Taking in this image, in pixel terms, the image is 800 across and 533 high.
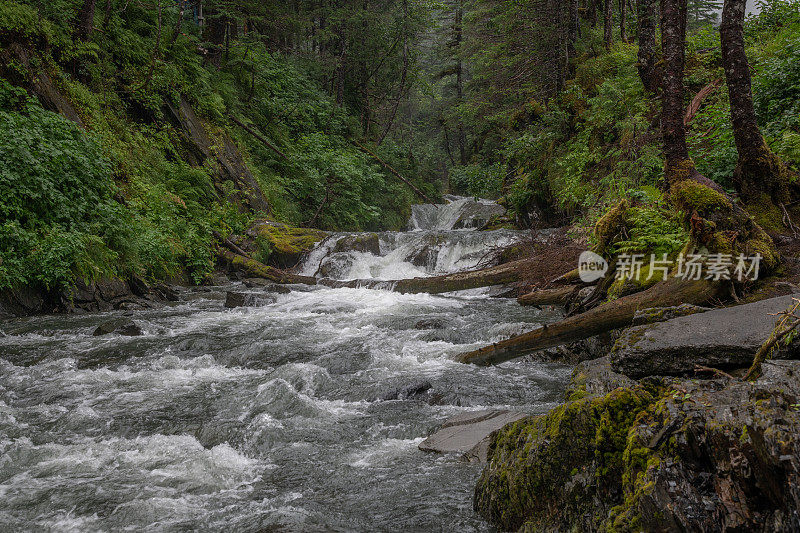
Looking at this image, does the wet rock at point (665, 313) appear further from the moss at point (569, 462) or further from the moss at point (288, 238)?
the moss at point (288, 238)

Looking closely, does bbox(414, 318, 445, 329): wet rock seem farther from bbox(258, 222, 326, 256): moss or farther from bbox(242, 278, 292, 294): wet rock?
bbox(258, 222, 326, 256): moss

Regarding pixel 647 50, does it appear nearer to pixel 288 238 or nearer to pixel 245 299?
pixel 288 238

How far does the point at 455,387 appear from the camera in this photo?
6336 millimetres

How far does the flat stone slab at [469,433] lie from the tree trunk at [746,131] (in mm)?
5543

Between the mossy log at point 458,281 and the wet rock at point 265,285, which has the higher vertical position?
A: the mossy log at point 458,281

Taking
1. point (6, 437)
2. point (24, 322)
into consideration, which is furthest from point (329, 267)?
point (6, 437)

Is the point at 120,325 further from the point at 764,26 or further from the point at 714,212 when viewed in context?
the point at 764,26

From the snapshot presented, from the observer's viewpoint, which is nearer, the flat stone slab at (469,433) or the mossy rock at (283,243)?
the flat stone slab at (469,433)

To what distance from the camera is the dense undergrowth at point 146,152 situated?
32.1 ft

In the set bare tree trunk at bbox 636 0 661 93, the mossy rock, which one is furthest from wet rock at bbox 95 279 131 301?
bare tree trunk at bbox 636 0 661 93

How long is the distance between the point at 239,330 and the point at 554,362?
19.1 feet

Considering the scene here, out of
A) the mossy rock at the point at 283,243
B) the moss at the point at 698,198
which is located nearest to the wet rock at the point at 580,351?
the moss at the point at 698,198

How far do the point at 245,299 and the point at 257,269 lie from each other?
3463 mm

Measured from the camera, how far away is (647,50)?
43.0ft
